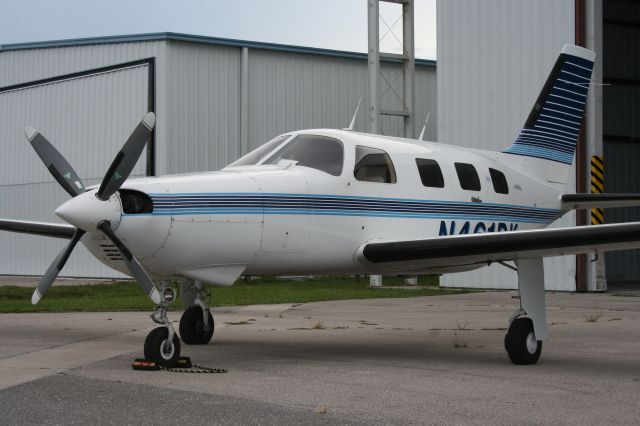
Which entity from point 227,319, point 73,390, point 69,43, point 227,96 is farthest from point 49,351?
point 69,43

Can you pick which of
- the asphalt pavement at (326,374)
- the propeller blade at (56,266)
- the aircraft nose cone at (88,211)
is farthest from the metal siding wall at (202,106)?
the aircraft nose cone at (88,211)

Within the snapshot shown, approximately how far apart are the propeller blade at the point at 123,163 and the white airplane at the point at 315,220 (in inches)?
0.5

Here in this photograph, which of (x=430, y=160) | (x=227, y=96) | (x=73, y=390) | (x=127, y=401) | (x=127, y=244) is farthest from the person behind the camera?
(x=227, y=96)

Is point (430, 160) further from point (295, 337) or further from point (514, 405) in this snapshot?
point (514, 405)

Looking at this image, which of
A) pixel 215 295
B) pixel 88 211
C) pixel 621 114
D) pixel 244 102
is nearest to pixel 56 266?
pixel 88 211

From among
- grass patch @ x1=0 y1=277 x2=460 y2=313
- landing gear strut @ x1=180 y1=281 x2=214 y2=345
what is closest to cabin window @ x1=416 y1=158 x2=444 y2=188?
landing gear strut @ x1=180 y1=281 x2=214 y2=345

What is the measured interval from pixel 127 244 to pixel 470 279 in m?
17.0

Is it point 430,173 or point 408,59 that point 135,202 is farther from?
point 408,59

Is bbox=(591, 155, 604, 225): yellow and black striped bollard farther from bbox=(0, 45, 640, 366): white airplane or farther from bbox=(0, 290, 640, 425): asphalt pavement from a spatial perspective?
bbox=(0, 45, 640, 366): white airplane

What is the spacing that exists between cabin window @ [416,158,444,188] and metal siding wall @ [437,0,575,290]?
11.5 meters

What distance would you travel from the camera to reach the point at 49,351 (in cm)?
1070

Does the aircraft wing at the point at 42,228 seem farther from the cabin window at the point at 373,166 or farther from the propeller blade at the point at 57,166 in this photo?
the cabin window at the point at 373,166

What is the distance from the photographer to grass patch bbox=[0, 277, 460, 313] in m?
18.0

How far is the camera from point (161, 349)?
360 inches
